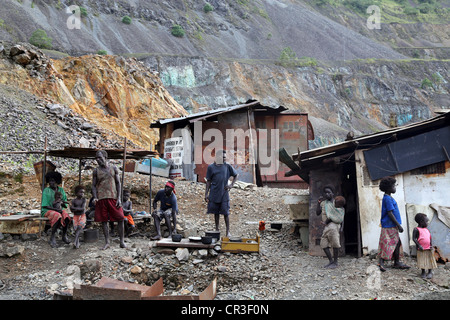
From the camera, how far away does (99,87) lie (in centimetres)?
2859

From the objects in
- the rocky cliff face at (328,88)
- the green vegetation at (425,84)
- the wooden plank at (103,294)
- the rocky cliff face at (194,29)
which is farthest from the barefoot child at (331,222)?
the green vegetation at (425,84)

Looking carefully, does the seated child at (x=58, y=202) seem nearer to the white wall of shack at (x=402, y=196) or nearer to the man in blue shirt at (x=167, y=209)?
the man in blue shirt at (x=167, y=209)

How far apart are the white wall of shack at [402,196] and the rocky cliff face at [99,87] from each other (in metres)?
19.2

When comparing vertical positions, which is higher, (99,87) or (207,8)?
(207,8)

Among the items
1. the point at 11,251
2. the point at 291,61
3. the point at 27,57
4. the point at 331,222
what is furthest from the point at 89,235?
the point at 291,61

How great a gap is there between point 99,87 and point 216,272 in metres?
24.7

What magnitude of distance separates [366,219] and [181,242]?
3.10 metres

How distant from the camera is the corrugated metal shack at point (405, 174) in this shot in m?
6.63

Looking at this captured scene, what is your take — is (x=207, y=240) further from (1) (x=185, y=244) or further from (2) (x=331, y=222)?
(2) (x=331, y=222)

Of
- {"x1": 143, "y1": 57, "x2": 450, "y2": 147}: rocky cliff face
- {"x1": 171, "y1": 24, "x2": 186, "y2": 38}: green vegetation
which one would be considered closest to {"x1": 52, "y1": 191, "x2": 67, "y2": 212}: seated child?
{"x1": 143, "y1": 57, "x2": 450, "y2": 147}: rocky cliff face

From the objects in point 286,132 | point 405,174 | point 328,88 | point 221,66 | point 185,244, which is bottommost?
point 185,244

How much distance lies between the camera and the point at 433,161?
6.72 metres
